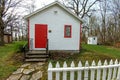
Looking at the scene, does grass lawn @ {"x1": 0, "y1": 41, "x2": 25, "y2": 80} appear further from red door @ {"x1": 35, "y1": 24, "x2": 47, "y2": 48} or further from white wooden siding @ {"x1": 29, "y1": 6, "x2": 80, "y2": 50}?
white wooden siding @ {"x1": 29, "y1": 6, "x2": 80, "y2": 50}

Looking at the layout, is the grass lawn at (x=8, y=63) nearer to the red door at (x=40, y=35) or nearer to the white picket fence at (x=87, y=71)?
the red door at (x=40, y=35)

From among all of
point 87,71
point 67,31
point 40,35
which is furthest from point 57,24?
point 87,71

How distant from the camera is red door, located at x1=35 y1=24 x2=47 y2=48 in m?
13.5

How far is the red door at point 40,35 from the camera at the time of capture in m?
13.5

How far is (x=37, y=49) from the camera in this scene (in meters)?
13.7

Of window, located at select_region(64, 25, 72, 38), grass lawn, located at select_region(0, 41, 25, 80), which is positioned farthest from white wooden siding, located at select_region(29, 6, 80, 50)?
grass lawn, located at select_region(0, 41, 25, 80)

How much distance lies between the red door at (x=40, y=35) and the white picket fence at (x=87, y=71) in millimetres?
8627

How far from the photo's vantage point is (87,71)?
472cm

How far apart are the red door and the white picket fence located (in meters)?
8.63

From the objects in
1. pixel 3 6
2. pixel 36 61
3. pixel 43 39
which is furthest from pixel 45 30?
pixel 3 6

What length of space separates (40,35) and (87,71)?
→ 9.34 m

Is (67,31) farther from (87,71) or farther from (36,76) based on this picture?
(87,71)

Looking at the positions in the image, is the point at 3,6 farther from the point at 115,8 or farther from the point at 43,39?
the point at 115,8

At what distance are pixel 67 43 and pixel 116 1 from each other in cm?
2924
